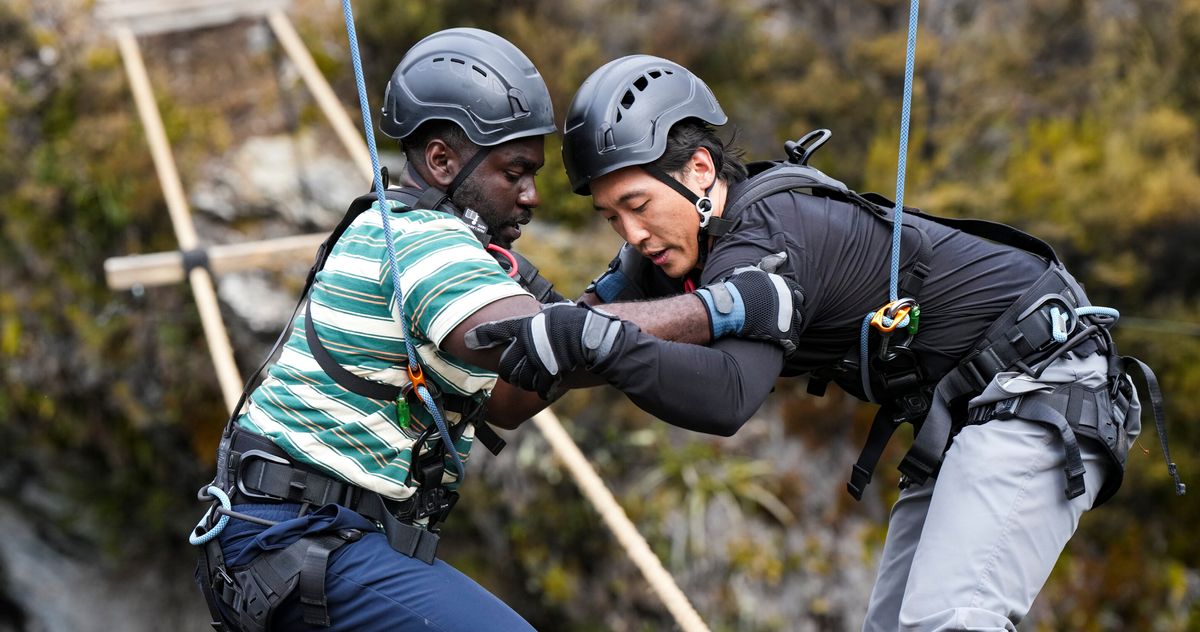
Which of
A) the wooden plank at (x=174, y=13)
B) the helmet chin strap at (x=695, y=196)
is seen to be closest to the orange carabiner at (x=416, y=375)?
the helmet chin strap at (x=695, y=196)

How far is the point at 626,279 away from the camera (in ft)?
11.1

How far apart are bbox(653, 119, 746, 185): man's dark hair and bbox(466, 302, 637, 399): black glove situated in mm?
714

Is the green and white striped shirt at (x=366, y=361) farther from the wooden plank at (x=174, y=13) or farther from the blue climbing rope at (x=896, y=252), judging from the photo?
the wooden plank at (x=174, y=13)

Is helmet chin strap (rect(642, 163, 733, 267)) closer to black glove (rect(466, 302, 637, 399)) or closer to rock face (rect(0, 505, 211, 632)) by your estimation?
black glove (rect(466, 302, 637, 399))

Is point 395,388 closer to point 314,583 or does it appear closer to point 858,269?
point 314,583

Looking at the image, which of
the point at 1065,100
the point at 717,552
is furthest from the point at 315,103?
the point at 1065,100

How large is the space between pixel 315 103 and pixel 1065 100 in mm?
5629

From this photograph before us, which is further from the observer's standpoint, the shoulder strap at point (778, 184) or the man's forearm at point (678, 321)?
the shoulder strap at point (778, 184)

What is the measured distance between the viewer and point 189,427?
7.80 meters

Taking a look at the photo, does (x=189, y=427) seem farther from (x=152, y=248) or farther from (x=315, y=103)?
(x=315, y=103)

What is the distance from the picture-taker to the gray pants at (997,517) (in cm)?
282

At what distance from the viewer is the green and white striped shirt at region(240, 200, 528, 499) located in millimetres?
2574

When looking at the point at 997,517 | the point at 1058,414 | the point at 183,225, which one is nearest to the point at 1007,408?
the point at 1058,414

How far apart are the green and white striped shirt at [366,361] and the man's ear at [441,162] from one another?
213mm
